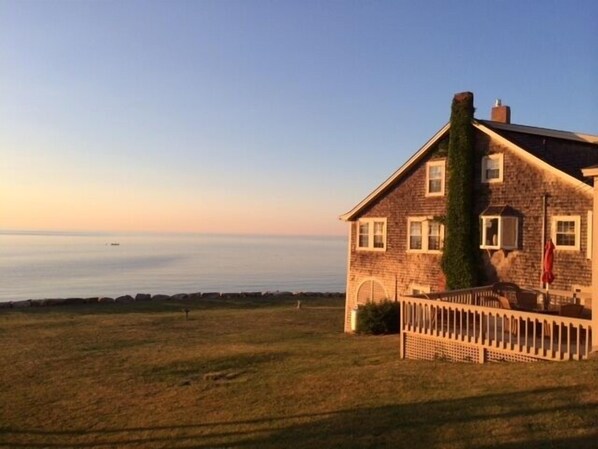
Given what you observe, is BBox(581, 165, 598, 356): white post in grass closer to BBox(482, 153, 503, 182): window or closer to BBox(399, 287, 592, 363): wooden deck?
BBox(399, 287, 592, 363): wooden deck

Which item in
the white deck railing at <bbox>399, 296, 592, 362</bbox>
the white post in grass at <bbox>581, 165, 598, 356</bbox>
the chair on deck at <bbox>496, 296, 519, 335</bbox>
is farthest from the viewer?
the chair on deck at <bbox>496, 296, 519, 335</bbox>

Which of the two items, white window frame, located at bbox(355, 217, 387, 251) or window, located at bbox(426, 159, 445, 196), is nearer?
window, located at bbox(426, 159, 445, 196)

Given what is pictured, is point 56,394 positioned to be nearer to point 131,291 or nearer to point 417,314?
point 417,314

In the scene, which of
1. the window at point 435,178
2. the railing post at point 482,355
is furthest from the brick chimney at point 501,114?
the railing post at point 482,355

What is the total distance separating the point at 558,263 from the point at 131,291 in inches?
1749

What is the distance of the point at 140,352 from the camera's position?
59.0ft

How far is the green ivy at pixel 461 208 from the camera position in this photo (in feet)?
66.3

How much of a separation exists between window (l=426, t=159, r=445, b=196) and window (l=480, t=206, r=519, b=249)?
2.45 m

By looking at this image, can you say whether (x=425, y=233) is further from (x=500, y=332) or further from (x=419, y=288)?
(x=500, y=332)

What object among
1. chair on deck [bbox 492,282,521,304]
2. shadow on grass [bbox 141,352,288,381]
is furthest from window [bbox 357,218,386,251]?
shadow on grass [bbox 141,352,288,381]

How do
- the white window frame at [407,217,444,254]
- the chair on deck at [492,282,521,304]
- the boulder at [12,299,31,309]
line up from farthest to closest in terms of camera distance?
the boulder at [12,299,31,309]
the white window frame at [407,217,444,254]
the chair on deck at [492,282,521,304]

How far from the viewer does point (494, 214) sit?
1930 centimetres

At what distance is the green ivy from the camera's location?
20.2 metres

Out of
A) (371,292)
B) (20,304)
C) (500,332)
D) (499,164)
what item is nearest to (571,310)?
(500,332)
